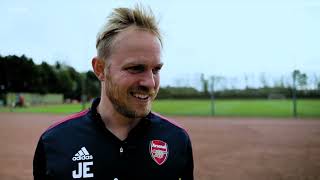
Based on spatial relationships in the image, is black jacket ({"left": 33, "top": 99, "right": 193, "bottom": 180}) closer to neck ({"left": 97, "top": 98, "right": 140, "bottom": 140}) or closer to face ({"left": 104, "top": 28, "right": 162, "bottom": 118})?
neck ({"left": 97, "top": 98, "right": 140, "bottom": 140})

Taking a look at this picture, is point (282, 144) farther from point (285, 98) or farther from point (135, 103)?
point (285, 98)

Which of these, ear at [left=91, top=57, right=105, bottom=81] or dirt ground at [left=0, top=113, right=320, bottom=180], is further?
dirt ground at [left=0, top=113, right=320, bottom=180]

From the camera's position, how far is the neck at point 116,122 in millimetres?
2377

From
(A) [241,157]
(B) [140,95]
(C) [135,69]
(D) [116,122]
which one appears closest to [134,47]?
(C) [135,69]

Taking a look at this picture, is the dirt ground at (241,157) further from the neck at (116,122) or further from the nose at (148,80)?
the nose at (148,80)

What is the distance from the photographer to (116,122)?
240 centimetres

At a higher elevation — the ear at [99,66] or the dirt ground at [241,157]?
the ear at [99,66]

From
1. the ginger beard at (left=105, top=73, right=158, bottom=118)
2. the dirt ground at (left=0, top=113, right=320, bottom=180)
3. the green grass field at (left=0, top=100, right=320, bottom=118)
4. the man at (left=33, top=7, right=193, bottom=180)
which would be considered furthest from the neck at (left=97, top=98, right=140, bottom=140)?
the green grass field at (left=0, top=100, right=320, bottom=118)

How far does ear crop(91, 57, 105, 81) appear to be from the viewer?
7.52 feet

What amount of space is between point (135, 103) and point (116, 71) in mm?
230

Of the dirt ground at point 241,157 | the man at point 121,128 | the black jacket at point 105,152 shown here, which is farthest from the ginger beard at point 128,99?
the dirt ground at point 241,157

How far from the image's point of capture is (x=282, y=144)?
12672 mm

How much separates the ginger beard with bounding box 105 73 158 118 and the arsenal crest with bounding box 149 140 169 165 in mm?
314

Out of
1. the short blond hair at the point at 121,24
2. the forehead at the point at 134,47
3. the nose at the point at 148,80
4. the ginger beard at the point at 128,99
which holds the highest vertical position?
the short blond hair at the point at 121,24
